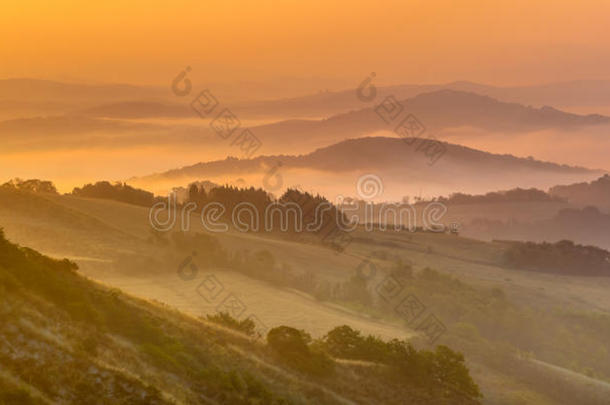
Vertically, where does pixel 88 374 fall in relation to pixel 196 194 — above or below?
below

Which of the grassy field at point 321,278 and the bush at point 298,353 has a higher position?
the grassy field at point 321,278

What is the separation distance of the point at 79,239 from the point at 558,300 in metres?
44.9

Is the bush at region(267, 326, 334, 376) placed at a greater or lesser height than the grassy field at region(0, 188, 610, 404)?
lesser

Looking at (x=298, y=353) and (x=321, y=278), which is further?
(x=321, y=278)

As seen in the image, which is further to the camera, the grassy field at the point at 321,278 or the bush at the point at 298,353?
the grassy field at the point at 321,278

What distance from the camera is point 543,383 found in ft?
116

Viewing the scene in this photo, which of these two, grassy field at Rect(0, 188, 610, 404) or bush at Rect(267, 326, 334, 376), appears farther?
grassy field at Rect(0, 188, 610, 404)

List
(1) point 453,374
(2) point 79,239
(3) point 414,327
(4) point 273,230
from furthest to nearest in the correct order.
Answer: (4) point 273,230, (2) point 79,239, (3) point 414,327, (1) point 453,374

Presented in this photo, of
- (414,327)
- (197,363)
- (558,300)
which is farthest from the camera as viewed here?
(558,300)

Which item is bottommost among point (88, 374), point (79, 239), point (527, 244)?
point (88, 374)

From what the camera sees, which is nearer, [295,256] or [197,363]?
[197,363]

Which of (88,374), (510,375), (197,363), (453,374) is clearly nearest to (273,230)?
(510,375)

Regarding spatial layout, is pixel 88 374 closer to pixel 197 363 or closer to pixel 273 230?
pixel 197 363

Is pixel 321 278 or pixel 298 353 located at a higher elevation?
pixel 321 278
